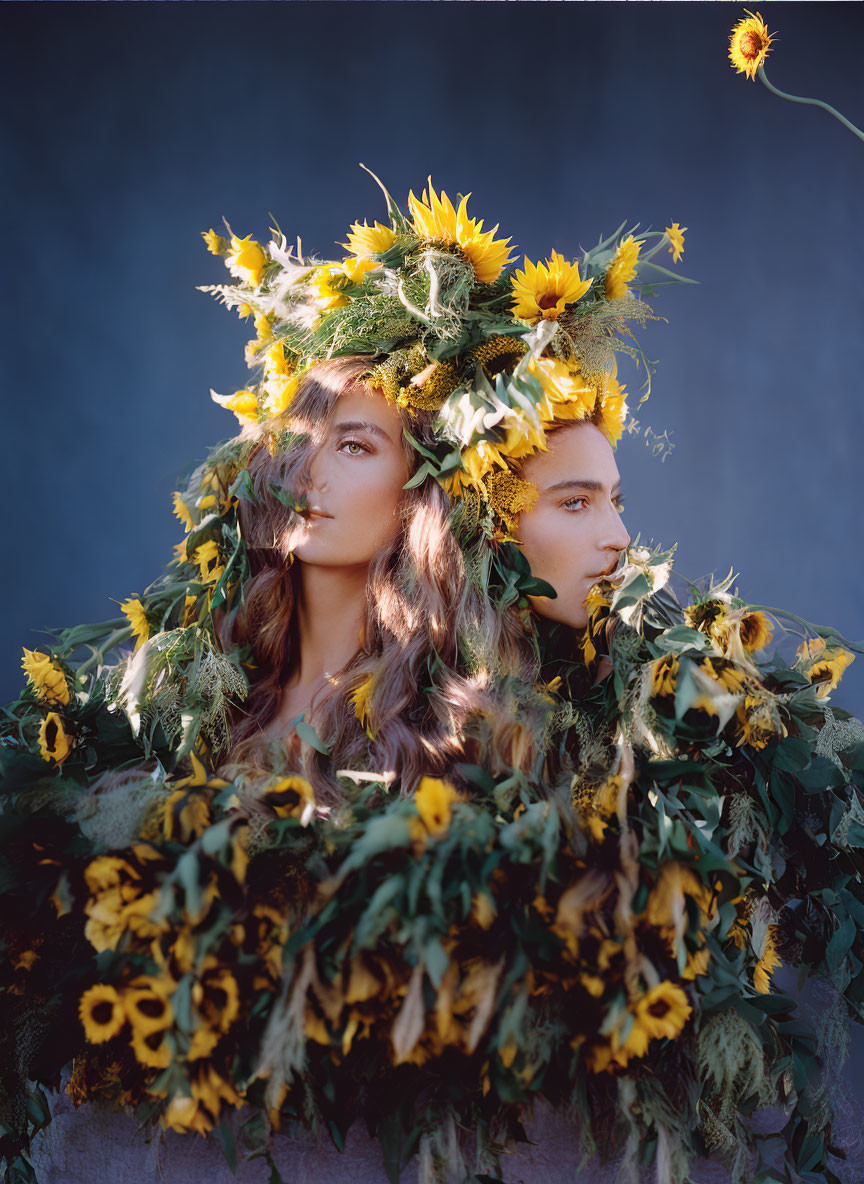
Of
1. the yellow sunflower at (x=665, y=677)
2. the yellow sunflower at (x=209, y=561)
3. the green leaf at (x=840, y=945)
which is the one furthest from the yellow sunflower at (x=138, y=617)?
the green leaf at (x=840, y=945)

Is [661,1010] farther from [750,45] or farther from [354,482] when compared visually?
[750,45]

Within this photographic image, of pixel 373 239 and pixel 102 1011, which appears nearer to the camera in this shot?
pixel 102 1011

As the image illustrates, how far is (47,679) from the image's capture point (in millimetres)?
1192

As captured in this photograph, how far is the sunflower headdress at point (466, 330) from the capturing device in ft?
3.91

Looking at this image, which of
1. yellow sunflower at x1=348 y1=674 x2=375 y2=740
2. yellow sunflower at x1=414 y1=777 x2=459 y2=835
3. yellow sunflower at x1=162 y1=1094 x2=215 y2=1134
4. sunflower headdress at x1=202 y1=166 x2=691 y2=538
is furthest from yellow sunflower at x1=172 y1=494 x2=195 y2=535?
yellow sunflower at x1=162 y1=1094 x2=215 y2=1134

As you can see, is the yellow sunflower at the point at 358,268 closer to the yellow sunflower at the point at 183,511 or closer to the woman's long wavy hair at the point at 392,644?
the woman's long wavy hair at the point at 392,644

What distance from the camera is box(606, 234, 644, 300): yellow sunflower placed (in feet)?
4.11

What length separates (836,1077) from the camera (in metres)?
1.07

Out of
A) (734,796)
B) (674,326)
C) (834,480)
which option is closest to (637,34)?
(674,326)

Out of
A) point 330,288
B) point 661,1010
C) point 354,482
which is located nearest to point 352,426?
point 354,482

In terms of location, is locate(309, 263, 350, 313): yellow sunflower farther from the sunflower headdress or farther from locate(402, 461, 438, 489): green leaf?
locate(402, 461, 438, 489): green leaf

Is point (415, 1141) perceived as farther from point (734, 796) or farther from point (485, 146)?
point (485, 146)

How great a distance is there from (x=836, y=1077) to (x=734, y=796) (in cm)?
31

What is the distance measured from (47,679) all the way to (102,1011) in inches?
16.4
